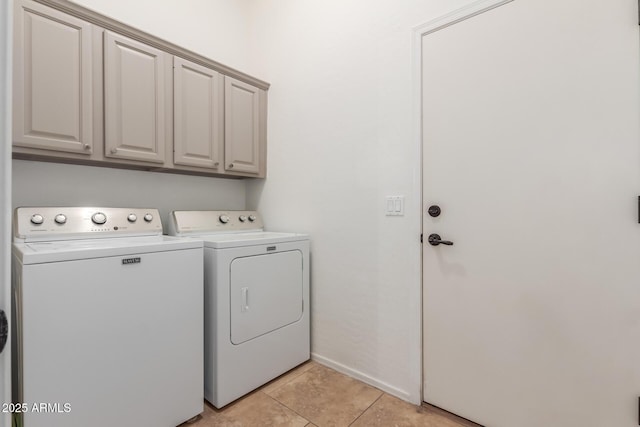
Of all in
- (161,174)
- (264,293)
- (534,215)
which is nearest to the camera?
(534,215)

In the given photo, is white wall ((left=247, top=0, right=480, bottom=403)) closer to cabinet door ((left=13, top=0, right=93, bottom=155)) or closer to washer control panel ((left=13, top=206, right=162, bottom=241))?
washer control panel ((left=13, top=206, right=162, bottom=241))

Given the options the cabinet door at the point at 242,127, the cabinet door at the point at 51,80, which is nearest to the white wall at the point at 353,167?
the cabinet door at the point at 242,127

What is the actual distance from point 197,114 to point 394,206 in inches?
56.0

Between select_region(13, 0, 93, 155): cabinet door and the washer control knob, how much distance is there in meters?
0.35

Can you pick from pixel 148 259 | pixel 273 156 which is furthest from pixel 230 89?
pixel 148 259

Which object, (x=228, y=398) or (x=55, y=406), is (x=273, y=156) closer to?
(x=228, y=398)

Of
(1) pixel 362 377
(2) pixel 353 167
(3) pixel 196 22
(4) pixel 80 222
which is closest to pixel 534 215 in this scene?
(2) pixel 353 167

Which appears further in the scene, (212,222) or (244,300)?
(212,222)

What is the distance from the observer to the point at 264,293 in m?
1.92

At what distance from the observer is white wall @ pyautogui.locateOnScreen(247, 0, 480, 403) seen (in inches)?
70.9

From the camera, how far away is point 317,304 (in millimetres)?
2250

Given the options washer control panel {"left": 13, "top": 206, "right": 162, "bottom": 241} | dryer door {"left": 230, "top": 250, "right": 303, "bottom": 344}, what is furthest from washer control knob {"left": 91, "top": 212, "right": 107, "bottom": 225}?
dryer door {"left": 230, "top": 250, "right": 303, "bottom": 344}

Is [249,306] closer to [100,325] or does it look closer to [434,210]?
[100,325]

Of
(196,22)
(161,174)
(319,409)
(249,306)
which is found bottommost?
(319,409)
